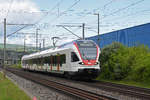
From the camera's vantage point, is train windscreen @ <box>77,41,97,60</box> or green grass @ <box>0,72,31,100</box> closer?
green grass @ <box>0,72,31,100</box>

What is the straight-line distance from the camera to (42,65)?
37.9m

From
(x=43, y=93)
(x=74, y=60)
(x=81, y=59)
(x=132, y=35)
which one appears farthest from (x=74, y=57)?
(x=132, y=35)

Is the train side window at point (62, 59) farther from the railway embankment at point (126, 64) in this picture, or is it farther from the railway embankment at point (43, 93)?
the railway embankment at point (43, 93)

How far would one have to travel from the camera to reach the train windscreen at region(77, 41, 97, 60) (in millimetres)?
24219

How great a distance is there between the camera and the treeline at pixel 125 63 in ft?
73.0

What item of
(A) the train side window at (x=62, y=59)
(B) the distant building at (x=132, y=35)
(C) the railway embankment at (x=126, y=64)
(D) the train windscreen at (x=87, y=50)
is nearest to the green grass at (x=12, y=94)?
(D) the train windscreen at (x=87, y=50)

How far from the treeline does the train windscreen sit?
2.73 meters

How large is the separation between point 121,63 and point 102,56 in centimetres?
287

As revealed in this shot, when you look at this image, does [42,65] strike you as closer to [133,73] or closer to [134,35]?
[134,35]

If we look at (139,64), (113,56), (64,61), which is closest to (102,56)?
(113,56)

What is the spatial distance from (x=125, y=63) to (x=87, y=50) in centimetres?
384

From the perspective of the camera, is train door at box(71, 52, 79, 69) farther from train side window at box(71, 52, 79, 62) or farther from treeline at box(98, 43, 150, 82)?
treeline at box(98, 43, 150, 82)

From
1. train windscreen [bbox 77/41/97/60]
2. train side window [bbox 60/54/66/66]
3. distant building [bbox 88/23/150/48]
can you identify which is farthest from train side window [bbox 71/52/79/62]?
A: distant building [bbox 88/23/150/48]

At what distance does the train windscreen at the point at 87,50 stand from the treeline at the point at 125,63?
2.73 metres
